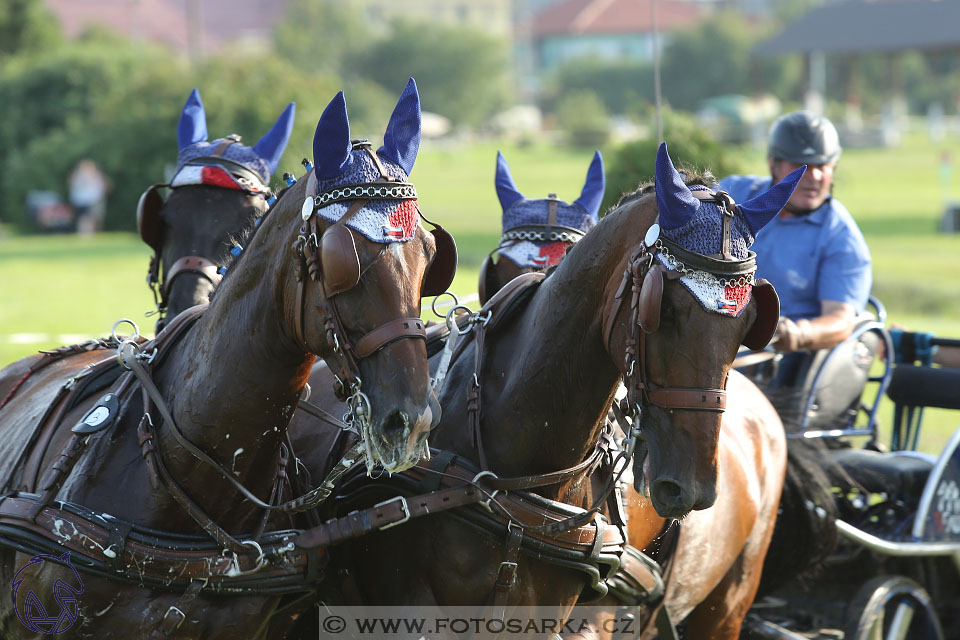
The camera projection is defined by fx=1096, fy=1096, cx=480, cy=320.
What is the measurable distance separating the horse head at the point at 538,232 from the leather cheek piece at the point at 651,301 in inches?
63.4

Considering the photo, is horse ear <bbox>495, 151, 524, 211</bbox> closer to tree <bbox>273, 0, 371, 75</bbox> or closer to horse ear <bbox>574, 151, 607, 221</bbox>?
horse ear <bbox>574, 151, 607, 221</bbox>

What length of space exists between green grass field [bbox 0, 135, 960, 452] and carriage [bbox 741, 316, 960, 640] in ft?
5.43

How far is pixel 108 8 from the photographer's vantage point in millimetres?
77688

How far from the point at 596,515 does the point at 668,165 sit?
111 centimetres

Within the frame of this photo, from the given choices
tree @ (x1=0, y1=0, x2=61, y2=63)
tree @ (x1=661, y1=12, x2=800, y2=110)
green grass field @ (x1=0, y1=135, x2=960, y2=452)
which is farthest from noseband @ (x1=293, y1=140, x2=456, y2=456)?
Result: tree @ (x1=661, y1=12, x2=800, y2=110)

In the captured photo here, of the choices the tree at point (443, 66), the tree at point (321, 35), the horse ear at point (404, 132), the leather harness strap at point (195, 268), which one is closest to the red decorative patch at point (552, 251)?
the leather harness strap at point (195, 268)

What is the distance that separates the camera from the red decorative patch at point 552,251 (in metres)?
4.39

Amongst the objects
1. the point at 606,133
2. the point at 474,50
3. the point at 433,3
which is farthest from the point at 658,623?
the point at 433,3

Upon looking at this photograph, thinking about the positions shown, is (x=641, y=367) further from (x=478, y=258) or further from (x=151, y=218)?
(x=478, y=258)

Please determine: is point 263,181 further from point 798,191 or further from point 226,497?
point 798,191

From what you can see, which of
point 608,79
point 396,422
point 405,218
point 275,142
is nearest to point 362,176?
point 405,218

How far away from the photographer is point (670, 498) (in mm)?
2816

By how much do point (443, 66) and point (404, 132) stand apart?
215 feet

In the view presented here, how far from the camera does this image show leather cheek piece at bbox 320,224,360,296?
2549 millimetres
